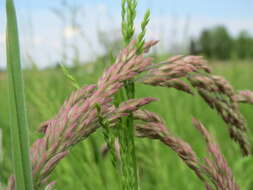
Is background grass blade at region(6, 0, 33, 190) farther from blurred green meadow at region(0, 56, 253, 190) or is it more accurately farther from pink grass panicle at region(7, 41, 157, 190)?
blurred green meadow at region(0, 56, 253, 190)

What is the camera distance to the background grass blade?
1.28 ft

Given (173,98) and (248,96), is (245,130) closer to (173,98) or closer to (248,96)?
(248,96)

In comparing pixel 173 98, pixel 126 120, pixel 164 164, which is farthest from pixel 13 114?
pixel 173 98

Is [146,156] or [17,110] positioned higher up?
[17,110]

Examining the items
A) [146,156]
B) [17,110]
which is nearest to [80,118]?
[17,110]

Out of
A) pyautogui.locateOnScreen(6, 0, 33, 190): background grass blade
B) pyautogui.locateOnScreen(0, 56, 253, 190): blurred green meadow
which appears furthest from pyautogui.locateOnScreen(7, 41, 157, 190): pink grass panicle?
pyautogui.locateOnScreen(0, 56, 253, 190): blurred green meadow

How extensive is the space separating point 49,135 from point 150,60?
17 centimetres

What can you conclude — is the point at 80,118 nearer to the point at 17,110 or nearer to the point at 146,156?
the point at 17,110

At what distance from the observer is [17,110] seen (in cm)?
40

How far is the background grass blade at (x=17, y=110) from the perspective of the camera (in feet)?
1.28

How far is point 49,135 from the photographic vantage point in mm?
458

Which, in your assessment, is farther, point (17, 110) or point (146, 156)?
→ point (146, 156)

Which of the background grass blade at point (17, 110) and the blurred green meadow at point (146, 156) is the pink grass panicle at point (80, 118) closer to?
the background grass blade at point (17, 110)

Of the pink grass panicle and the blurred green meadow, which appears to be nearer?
the pink grass panicle
